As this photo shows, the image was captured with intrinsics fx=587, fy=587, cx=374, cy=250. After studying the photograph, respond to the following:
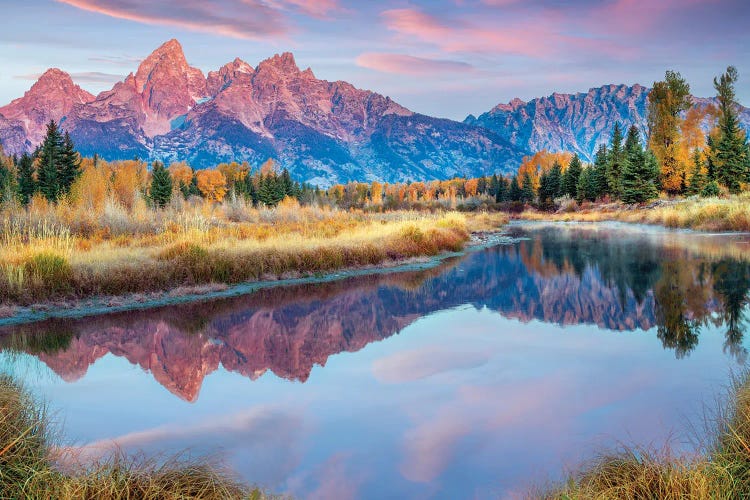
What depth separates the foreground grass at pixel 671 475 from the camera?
12.3 ft

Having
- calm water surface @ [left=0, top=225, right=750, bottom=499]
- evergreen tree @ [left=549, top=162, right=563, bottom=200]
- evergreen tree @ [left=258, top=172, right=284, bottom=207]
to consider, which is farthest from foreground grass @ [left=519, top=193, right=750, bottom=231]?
evergreen tree @ [left=258, top=172, right=284, bottom=207]

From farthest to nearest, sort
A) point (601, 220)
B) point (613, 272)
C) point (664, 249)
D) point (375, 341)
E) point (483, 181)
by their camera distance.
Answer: point (483, 181) → point (601, 220) → point (664, 249) → point (613, 272) → point (375, 341)

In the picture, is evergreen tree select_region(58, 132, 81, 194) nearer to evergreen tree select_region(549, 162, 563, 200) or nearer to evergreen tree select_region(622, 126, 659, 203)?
evergreen tree select_region(622, 126, 659, 203)

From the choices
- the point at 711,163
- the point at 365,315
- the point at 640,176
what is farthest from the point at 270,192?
the point at 365,315

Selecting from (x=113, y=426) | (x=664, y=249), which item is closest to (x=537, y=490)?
(x=113, y=426)

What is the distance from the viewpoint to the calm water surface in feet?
16.7

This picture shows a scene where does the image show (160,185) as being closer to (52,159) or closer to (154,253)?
(52,159)

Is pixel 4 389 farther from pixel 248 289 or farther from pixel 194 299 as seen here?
pixel 248 289

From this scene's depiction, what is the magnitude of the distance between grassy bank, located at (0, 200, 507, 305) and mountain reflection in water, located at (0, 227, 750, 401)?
1.41 metres

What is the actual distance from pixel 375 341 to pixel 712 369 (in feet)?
15.9

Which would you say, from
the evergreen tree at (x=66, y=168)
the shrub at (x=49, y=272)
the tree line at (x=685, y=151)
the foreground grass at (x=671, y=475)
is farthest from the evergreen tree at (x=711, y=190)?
the evergreen tree at (x=66, y=168)

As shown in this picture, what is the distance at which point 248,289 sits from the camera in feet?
46.1

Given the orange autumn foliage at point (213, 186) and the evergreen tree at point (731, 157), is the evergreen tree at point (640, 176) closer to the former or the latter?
the evergreen tree at point (731, 157)

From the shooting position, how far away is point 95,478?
3.97 metres
